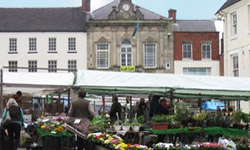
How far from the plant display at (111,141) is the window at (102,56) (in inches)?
1351

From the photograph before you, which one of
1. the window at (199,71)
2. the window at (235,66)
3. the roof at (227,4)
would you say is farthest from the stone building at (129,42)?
the window at (235,66)

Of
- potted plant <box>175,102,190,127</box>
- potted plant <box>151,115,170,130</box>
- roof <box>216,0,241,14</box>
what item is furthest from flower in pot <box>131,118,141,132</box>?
roof <box>216,0,241,14</box>

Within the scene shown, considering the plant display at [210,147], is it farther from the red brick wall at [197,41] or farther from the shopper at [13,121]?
the red brick wall at [197,41]

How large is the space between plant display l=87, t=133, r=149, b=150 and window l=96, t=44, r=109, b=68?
3432cm

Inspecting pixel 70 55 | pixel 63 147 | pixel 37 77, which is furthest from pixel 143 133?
pixel 70 55

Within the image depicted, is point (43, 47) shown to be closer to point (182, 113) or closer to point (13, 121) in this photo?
point (13, 121)

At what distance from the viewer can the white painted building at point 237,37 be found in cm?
2964

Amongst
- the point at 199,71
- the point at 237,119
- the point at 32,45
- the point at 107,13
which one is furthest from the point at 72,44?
the point at 237,119

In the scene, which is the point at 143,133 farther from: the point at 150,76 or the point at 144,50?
the point at 144,50

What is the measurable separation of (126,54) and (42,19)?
7.92 metres

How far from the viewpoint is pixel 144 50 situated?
48.1 m

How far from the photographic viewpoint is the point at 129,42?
4812 cm

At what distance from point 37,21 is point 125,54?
8.14 m

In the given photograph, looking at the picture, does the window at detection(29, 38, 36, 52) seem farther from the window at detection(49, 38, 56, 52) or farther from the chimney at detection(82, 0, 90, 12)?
the chimney at detection(82, 0, 90, 12)
